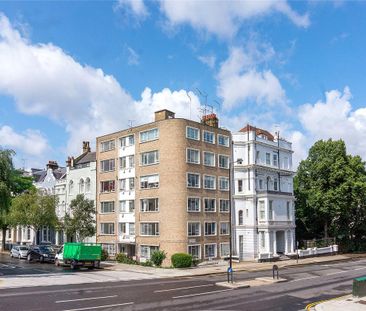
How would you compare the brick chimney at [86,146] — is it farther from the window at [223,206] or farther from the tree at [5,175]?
the tree at [5,175]

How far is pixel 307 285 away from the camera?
106 feet

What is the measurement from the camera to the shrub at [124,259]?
5096 centimetres

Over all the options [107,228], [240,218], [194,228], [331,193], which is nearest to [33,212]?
[107,228]

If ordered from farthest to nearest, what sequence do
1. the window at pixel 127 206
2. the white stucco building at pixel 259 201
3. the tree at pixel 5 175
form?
1. the white stucco building at pixel 259 201
2. the window at pixel 127 206
3. the tree at pixel 5 175

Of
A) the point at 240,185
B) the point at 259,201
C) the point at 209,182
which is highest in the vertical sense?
the point at 209,182

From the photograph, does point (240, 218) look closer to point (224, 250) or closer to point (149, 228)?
point (224, 250)

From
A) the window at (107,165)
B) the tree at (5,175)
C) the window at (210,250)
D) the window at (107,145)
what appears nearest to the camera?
the tree at (5,175)

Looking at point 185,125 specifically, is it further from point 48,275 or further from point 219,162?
point 48,275

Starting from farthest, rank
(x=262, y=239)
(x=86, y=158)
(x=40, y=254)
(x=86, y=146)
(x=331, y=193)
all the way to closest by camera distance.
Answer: (x=86, y=146) < (x=86, y=158) < (x=331, y=193) < (x=262, y=239) < (x=40, y=254)

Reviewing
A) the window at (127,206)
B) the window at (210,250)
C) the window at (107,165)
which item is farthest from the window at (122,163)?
the window at (210,250)

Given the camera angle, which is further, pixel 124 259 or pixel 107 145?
pixel 107 145

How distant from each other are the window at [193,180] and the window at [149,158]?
4258 mm

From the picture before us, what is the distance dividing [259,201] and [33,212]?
94.8 ft

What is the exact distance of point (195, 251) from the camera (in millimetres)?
50562
